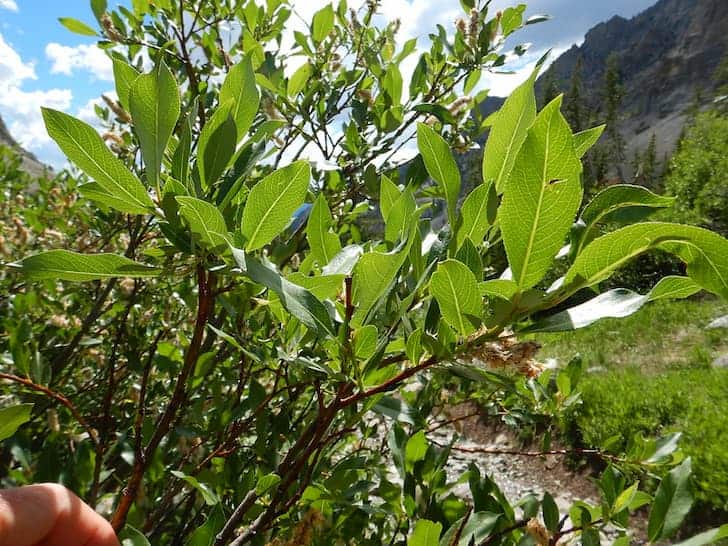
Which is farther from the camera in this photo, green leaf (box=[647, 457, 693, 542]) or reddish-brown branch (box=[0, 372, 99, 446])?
green leaf (box=[647, 457, 693, 542])

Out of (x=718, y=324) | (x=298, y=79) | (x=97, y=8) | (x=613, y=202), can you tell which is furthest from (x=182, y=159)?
(x=718, y=324)

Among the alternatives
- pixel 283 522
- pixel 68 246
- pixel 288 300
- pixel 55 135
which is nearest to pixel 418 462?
pixel 283 522

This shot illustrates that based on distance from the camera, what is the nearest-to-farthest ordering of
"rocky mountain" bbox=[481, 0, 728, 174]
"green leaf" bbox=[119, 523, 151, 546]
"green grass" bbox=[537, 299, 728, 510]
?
"green leaf" bbox=[119, 523, 151, 546]
"green grass" bbox=[537, 299, 728, 510]
"rocky mountain" bbox=[481, 0, 728, 174]

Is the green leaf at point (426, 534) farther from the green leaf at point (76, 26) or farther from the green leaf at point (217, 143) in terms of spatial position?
the green leaf at point (76, 26)

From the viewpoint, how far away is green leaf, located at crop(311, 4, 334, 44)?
1.18 m

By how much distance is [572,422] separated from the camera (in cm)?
521

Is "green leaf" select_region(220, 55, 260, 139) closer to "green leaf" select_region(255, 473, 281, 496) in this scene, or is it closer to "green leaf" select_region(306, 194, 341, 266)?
"green leaf" select_region(306, 194, 341, 266)

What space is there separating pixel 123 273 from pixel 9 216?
2304 mm

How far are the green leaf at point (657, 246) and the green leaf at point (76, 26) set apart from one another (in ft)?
4.58

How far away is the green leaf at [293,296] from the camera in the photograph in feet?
1.18

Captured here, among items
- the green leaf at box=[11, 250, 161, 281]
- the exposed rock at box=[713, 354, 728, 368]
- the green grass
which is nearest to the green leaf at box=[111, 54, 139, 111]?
the green leaf at box=[11, 250, 161, 281]

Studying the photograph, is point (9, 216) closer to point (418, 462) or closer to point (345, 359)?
point (418, 462)

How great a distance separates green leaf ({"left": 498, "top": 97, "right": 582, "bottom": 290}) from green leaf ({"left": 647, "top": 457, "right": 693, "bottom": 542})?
0.58m

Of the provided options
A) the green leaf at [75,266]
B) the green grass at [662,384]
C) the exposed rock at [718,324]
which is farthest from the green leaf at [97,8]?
the exposed rock at [718,324]
